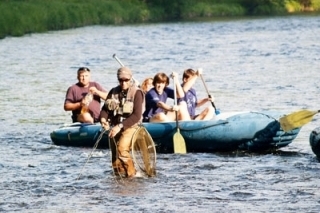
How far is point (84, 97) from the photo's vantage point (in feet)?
48.4

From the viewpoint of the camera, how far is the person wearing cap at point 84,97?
1467cm

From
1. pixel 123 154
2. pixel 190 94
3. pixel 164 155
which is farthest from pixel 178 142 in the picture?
pixel 123 154

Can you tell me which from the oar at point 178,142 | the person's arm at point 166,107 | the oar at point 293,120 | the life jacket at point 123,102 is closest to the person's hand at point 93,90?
the person's arm at point 166,107

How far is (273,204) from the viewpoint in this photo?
1066 centimetres

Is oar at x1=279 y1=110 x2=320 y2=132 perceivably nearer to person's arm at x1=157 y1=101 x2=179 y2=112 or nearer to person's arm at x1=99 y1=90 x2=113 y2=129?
person's arm at x1=157 y1=101 x2=179 y2=112

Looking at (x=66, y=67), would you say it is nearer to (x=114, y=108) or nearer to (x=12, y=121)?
(x=12, y=121)

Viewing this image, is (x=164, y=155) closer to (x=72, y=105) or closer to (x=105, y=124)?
(x=72, y=105)

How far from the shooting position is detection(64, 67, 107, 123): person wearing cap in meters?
14.7

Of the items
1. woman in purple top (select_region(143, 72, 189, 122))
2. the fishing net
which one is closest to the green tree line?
woman in purple top (select_region(143, 72, 189, 122))

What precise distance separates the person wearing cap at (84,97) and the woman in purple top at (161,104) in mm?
787

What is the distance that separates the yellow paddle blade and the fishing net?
1418mm

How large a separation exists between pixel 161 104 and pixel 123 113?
2397mm

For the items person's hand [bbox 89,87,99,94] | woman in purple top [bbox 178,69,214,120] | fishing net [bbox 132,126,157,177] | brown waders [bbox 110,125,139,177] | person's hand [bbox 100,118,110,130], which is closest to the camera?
person's hand [bbox 100,118,110,130]

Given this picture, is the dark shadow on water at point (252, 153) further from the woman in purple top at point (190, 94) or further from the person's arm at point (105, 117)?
the person's arm at point (105, 117)
